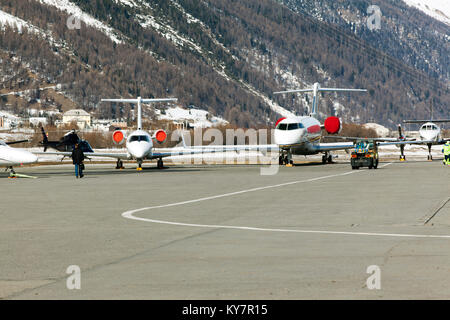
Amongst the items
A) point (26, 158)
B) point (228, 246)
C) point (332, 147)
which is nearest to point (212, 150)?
point (332, 147)

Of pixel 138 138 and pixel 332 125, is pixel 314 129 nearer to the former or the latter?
pixel 332 125

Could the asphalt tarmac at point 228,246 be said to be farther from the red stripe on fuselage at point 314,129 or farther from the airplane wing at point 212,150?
the red stripe on fuselage at point 314,129

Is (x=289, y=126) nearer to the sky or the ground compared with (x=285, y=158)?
nearer to the sky

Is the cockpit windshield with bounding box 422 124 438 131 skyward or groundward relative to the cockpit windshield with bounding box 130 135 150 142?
skyward

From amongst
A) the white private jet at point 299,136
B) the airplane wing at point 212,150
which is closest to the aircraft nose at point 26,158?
the airplane wing at point 212,150

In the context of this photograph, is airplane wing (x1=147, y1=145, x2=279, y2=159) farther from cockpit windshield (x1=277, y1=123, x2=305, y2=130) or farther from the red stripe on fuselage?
the red stripe on fuselage

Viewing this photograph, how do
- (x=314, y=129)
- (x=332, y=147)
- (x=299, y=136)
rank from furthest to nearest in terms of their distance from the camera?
(x=332, y=147) < (x=314, y=129) < (x=299, y=136)

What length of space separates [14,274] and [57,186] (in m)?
21.2

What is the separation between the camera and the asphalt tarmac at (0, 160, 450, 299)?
8.70m

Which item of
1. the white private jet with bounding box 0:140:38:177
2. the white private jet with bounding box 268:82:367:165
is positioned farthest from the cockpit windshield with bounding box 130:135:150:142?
the white private jet with bounding box 0:140:38:177

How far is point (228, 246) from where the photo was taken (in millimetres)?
12375

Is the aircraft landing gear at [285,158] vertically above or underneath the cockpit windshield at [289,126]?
underneath

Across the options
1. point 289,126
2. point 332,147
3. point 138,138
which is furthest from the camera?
point 332,147

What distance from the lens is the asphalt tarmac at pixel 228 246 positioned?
8703mm
